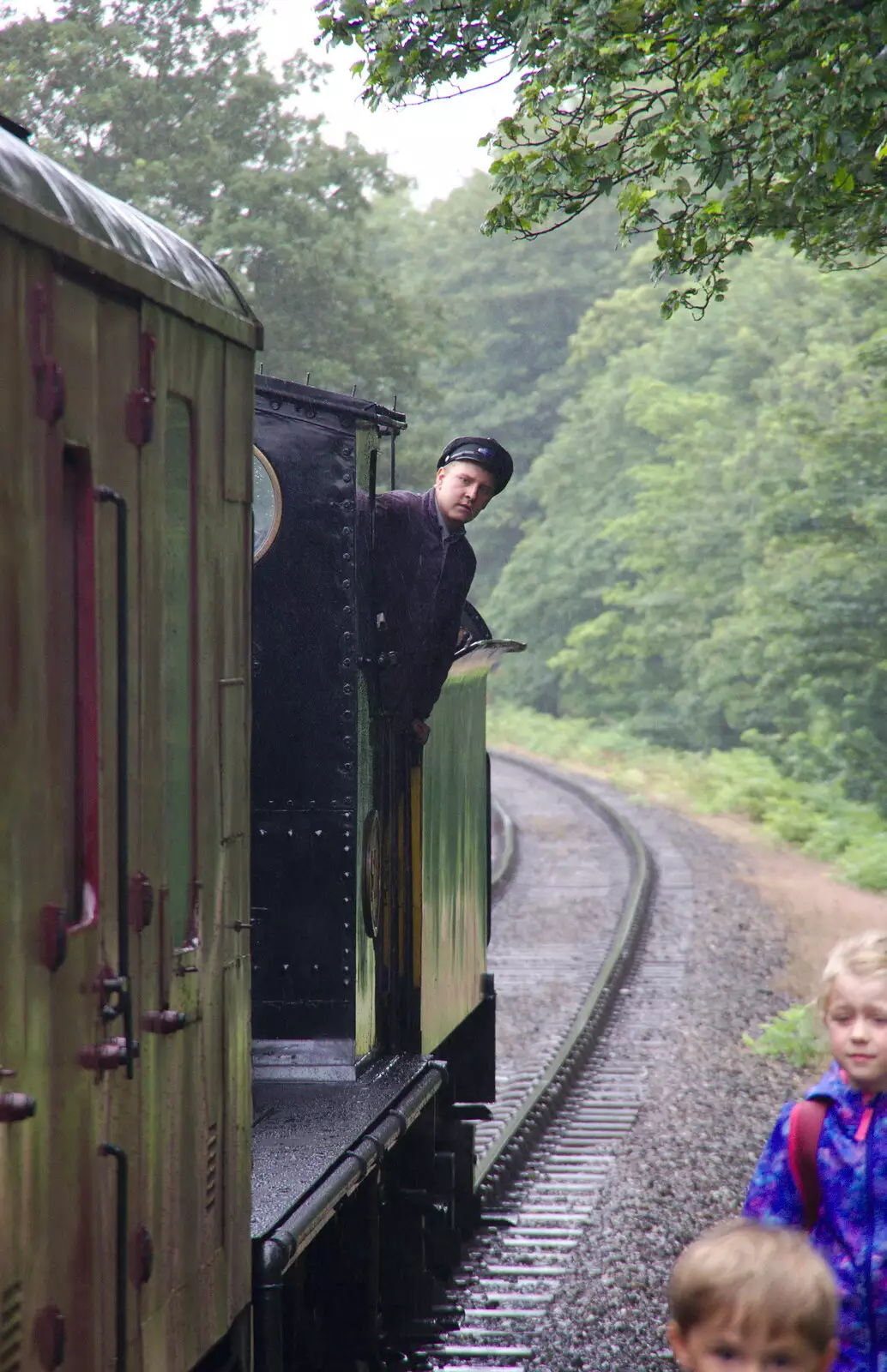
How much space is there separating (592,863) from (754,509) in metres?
17.3

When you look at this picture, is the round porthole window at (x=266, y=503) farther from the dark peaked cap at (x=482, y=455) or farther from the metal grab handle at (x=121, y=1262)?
the metal grab handle at (x=121, y=1262)

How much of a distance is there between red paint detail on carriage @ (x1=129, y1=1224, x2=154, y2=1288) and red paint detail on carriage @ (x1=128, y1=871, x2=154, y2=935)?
0.55m

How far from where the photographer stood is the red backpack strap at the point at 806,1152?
3.27 m

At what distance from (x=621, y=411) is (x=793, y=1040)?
38.6 meters

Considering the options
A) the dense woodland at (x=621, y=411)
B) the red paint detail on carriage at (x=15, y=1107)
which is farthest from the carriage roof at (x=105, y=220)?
the dense woodland at (x=621, y=411)

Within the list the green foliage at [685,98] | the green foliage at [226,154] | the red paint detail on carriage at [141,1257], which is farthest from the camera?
the green foliage at [226,154]

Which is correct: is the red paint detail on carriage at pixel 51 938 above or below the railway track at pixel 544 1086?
above

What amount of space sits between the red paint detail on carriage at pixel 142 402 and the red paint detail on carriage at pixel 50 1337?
1498 millimetres

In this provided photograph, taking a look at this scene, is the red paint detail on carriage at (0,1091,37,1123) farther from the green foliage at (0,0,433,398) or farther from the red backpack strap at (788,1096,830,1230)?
the green foliage at (0,0,433,398)

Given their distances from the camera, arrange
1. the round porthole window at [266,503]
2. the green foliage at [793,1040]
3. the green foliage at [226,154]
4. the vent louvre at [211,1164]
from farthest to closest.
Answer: the green foliage at [226,154] < the green foliage at [793,1040] < the round porthole window at [266,503] < the vent louvre at [211,1164]

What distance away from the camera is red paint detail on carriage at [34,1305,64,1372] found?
2.62m

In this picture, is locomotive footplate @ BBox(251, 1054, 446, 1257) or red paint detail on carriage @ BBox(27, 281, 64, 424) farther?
locomotive footplate @ BBox(251, 1054, 446, 1257)

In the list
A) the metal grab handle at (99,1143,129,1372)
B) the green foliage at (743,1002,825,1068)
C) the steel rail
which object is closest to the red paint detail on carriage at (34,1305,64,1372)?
the metal grab handle at (99,1143,129,1372)

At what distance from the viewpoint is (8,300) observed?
2535mm
